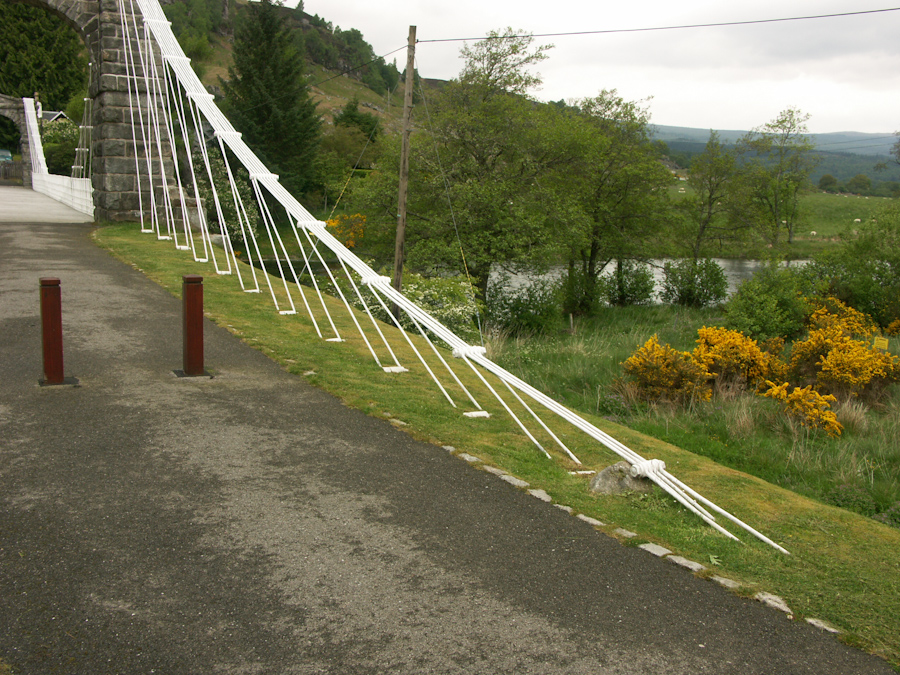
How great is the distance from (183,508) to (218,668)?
1.24 metres

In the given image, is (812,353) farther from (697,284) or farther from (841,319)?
(697,284)

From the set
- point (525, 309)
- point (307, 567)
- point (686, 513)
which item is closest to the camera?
point (307, 567)

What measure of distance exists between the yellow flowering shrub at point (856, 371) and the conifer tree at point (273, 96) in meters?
31.5

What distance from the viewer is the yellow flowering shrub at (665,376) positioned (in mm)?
11539

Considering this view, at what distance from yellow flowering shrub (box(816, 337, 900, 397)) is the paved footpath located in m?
9.96

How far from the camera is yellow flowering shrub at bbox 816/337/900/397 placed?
11.8m

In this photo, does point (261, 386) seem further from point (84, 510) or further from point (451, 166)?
point (451, 166)

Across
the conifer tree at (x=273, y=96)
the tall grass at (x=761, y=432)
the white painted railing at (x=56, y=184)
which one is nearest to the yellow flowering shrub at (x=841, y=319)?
the tall grass at (x=761, y=432)

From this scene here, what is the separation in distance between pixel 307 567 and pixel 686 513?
7.04ft

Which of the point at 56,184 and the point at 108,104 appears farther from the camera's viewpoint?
the point at 56,184

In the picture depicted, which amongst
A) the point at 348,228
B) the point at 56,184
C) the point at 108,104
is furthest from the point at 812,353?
the point at 348,228

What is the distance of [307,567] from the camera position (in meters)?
3.03

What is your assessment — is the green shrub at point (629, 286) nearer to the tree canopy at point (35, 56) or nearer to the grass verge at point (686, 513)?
the grass verge at point (686, 513)

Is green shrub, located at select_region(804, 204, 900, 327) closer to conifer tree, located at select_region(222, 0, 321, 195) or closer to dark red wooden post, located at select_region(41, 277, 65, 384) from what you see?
dark red wooden post, located at select_region(41, 277, 65, 384)
